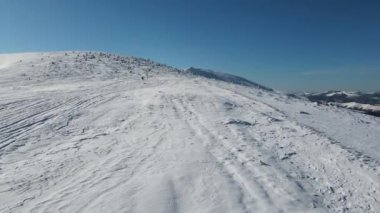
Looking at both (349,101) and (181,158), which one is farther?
(349,101)

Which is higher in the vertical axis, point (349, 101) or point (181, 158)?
point (181, 158)

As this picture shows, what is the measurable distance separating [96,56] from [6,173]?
3112 centimetres

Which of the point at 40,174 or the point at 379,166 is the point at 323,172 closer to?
the point at 379,166

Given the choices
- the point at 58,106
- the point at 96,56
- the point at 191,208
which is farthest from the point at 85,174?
the point at 96,56

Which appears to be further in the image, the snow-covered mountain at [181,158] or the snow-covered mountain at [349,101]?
the snow-covered mountain at [349,101]

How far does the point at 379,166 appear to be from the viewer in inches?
296

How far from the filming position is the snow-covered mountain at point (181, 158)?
5.80 metres

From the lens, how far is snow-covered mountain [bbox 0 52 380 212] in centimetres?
580

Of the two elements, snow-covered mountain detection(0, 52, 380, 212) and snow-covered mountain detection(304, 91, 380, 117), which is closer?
snow-covered mountain detection(0, 52, 380, 212)

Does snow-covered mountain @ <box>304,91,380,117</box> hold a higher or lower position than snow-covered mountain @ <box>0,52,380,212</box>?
lower

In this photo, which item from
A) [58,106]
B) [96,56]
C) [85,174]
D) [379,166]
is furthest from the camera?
[96,56]

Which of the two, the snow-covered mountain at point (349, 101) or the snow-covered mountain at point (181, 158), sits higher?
the snow-covered mountain at point (181, 158)

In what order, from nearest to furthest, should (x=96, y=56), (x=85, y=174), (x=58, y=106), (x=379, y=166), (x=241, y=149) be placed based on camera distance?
(x=85, y=174)
(x=379, y=166)
(x=241, y=149)
(x=58, y=106)
(x=96, y=56)

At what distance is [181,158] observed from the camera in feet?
25.6
